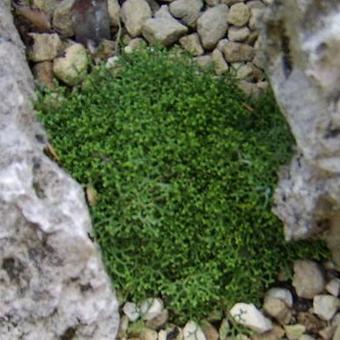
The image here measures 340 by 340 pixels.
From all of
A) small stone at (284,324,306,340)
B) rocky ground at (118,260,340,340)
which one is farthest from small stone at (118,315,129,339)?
small stone at (284,324,306,340)

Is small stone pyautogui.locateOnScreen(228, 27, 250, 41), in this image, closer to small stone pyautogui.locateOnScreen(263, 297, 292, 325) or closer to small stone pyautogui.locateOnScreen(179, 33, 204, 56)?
small stone pyautogui.locateOnScreen(179, 33, 204, 56)

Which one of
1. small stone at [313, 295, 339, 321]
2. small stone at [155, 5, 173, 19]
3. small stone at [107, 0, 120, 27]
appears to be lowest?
small stone at [313, 295, 339, 321]

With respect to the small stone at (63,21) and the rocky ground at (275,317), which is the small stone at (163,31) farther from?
the rocky ground at (275,317)

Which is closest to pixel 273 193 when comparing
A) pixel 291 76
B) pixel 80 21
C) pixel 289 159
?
pixel 289 159

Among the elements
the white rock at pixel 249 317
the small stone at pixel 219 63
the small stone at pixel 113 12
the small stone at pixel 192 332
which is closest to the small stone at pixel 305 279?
the white rock at pixel 249 317

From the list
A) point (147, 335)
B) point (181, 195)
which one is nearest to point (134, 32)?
point (181, 195)

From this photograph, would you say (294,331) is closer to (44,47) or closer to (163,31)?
(163,31)

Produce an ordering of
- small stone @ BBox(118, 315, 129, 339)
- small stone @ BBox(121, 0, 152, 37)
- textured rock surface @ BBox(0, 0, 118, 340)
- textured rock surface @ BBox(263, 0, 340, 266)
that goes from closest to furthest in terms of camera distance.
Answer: textured rock surface @ BBox(263, 0, 340, 266) < textured rock surface @ BBox(0, 0, 118, 340) < small stone @ BBox(118, 315, 129, 339) < small stone @ BBox(121, 0, 152, 37)

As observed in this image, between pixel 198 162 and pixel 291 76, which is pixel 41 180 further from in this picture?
pixel 291 76
